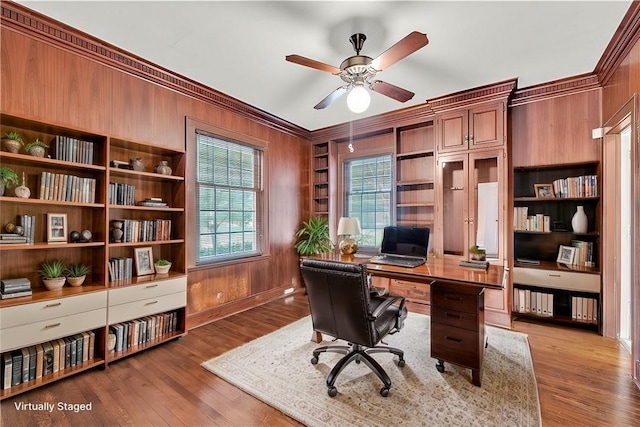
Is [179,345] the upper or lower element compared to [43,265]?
lower

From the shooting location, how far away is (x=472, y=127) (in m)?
3.54

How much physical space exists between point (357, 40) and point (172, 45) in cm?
163

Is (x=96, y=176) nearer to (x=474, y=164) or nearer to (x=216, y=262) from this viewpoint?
(x=216, y=262)

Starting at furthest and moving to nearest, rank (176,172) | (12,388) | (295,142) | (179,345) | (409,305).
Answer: (295,142) < (409,305) < (176,172) < (179,345) < (12,388)

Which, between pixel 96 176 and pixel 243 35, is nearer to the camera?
pixel 243 35

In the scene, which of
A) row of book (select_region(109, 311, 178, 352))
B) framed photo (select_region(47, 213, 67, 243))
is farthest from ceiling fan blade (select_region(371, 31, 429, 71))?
row of book (select_region(109, 311, 178, 352))

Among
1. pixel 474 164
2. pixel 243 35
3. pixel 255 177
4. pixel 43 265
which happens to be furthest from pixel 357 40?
pixel 43 265

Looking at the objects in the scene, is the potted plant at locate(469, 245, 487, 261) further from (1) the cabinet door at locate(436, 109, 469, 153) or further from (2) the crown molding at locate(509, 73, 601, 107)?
(2) the crown molding at locate(509, 73, 601, 107)

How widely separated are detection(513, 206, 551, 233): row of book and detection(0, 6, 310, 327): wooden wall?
3143mm

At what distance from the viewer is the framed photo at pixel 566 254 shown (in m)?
3.34

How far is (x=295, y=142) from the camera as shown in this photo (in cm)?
490

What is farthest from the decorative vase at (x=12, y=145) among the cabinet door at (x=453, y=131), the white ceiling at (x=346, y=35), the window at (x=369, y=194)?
the cabinet door at (x=453, y=131)

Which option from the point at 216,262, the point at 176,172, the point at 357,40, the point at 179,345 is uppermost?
the point at 357,40

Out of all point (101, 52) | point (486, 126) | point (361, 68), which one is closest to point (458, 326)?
point (361, 68)
